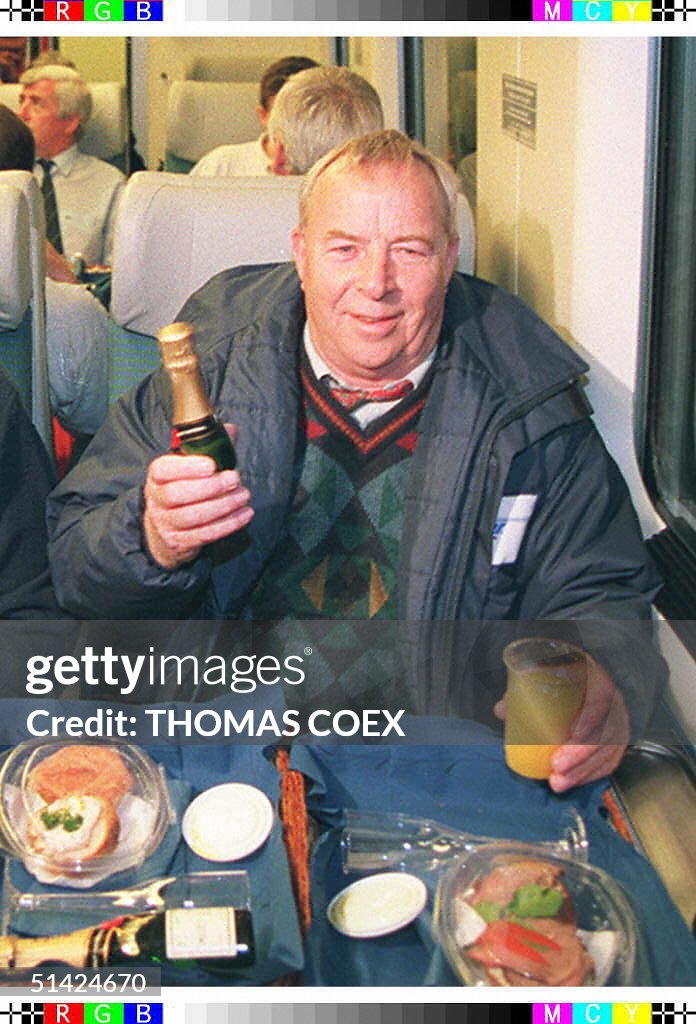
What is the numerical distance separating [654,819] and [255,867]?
0.39 meters

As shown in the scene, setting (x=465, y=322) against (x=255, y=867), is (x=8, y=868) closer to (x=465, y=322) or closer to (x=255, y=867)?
(x=255, y=867)

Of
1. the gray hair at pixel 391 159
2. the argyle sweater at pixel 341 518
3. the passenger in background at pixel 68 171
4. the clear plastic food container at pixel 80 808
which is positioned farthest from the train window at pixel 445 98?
the clear plastic food container at pixel 80 808

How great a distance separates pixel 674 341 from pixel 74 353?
792 mm

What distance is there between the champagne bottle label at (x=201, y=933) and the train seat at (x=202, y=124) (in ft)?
10.0

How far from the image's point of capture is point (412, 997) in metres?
1.14

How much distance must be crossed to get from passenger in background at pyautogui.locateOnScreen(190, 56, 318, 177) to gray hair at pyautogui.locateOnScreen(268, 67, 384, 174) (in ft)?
2.40

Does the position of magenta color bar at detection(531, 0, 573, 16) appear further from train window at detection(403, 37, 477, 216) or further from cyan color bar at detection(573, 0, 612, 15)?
train window at detection(403, 37, 477, 216)

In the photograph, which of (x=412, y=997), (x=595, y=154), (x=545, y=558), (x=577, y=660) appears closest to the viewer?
(x=412, y=997)

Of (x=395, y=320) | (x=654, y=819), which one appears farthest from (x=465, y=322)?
(x=654, y=819)

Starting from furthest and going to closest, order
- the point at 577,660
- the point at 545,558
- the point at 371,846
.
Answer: the point at 545,558
the point at 577,660
the point at 371,846

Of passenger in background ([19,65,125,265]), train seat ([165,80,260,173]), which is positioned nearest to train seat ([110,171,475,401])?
passenger in background ([19,65,125,265])

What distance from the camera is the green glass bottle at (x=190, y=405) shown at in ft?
4.34

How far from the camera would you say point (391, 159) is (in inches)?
60.6

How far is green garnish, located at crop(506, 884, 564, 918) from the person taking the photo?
1.17 m
